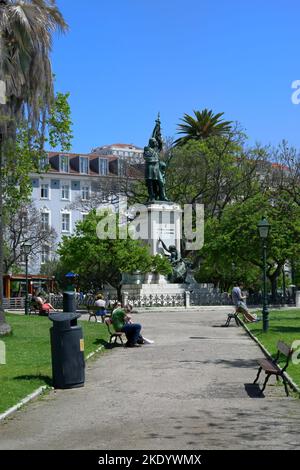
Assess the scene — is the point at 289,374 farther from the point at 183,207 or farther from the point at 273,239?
the point at 183,207

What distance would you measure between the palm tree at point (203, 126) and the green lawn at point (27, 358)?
153 feet

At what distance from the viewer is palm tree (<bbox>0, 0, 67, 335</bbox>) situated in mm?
22031

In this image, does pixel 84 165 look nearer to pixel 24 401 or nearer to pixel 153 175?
pixel 153 175

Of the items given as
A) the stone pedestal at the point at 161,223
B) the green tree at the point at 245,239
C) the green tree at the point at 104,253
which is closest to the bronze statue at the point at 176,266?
the stone pedestal at the point at 161,223

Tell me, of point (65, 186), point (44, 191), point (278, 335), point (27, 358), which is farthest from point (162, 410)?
point (65, 186)

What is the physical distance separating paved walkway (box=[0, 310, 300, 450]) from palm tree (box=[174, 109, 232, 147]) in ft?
180

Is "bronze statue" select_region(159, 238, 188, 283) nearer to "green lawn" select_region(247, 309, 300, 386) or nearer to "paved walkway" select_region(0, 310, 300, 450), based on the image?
"green lawn" select_region(247, 309, 300, 386)

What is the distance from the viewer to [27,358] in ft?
54.2

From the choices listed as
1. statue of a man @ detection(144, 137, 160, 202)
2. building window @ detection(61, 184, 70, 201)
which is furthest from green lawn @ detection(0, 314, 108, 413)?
building window @ detection(61, 184, 70, 201)

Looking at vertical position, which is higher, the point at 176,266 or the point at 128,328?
the point at 176,266

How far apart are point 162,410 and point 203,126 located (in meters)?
62.5

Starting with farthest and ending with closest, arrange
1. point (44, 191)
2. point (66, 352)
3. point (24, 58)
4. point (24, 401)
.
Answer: point (44, 191) < point (24, 58) < point (66, 352) < point (24, 401)
